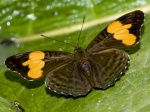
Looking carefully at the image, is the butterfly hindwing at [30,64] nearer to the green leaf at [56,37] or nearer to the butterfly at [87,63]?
the butterfly at [87,63]

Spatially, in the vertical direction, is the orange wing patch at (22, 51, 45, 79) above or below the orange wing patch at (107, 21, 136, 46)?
below

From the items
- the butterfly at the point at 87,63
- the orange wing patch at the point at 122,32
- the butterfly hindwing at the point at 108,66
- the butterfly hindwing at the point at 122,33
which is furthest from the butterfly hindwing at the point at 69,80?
the orange wing patch at the point at 122,32

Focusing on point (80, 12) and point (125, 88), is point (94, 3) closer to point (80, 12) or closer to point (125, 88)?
point (80, 12)

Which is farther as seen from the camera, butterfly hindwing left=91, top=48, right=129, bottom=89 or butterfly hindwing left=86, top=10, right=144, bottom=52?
butterfly hindwing left=86, top=10, right=144, bottom=52

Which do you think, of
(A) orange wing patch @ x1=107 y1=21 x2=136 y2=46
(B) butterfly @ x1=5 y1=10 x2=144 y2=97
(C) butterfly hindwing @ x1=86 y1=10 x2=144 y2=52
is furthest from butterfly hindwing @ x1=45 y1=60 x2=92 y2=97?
(A) orange wing patch @ x1=107 y1=21 x2=136 y2=46

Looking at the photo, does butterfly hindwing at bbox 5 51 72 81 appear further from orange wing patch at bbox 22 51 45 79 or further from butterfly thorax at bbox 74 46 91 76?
butterfly thorax at bbox 74 46 91 76

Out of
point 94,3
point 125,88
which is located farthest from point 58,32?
point 125,88
